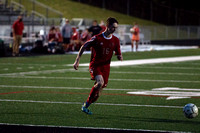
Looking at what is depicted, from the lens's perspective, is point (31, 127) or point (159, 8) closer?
point (31, 127)

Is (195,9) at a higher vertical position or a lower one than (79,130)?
higher

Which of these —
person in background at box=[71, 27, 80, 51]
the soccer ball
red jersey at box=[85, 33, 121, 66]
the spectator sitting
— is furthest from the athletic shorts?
the soccer ball

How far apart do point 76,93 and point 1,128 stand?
4613 mm

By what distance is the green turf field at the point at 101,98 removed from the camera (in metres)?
8.12

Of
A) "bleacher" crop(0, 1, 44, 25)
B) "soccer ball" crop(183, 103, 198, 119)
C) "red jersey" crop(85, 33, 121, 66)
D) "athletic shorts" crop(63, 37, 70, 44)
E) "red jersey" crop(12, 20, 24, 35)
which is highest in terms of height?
"bleacher" crop(0, 1, 44, 25)

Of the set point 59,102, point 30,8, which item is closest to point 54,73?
point 59,102

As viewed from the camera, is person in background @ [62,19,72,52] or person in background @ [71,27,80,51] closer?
person in background @ [62,19,72,52]

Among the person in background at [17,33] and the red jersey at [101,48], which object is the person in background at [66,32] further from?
the red jersey at [101,48]

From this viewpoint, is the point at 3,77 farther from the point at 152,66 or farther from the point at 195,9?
the point at 195,9

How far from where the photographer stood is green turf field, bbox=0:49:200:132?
8122mm

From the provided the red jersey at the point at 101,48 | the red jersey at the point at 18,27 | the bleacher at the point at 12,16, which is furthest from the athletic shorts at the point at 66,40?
the red jersey at the point at 101,48

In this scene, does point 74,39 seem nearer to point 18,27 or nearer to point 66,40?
point 66,40

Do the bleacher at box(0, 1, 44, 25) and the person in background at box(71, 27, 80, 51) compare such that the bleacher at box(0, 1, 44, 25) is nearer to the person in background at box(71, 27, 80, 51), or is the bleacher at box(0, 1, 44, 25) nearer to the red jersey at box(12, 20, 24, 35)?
the person in background at box(71, 27, 80, 51)

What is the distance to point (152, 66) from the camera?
1975cm
